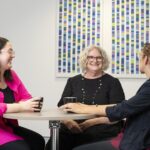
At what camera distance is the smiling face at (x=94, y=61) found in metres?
2.65

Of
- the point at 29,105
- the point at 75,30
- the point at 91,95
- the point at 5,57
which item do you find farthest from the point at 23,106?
the point at 75,30

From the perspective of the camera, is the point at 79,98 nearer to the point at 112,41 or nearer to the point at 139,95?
the point at 139,95

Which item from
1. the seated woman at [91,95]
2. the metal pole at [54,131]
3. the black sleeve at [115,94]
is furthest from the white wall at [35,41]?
the metal pole at [54,131]

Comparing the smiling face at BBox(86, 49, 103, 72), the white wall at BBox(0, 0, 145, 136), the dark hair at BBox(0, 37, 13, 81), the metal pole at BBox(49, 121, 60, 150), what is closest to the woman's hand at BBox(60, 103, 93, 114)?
the metal pole at BBox(49, 121, 60, 150)

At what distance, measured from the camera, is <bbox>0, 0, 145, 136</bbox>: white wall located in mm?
3770

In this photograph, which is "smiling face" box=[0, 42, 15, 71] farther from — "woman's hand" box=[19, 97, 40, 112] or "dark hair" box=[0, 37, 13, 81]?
"woman's hand" box=[19, 97, 40, 112]

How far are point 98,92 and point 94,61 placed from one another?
286 mm

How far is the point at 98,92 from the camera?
255 cm

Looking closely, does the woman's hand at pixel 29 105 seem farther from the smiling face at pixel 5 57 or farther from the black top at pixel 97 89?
the black top at pixel 97 89

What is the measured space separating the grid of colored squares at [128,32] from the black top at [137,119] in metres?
1.92

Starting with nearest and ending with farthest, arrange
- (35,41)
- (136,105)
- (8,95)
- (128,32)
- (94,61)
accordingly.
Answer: (136,105) < (8,95) < (94,61) < (128,32) < (35,41)

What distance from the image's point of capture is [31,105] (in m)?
1.90

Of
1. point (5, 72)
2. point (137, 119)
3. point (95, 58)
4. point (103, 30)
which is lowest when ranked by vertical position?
point (137, 119)

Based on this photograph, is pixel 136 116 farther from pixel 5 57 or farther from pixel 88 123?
pixel 5 57
